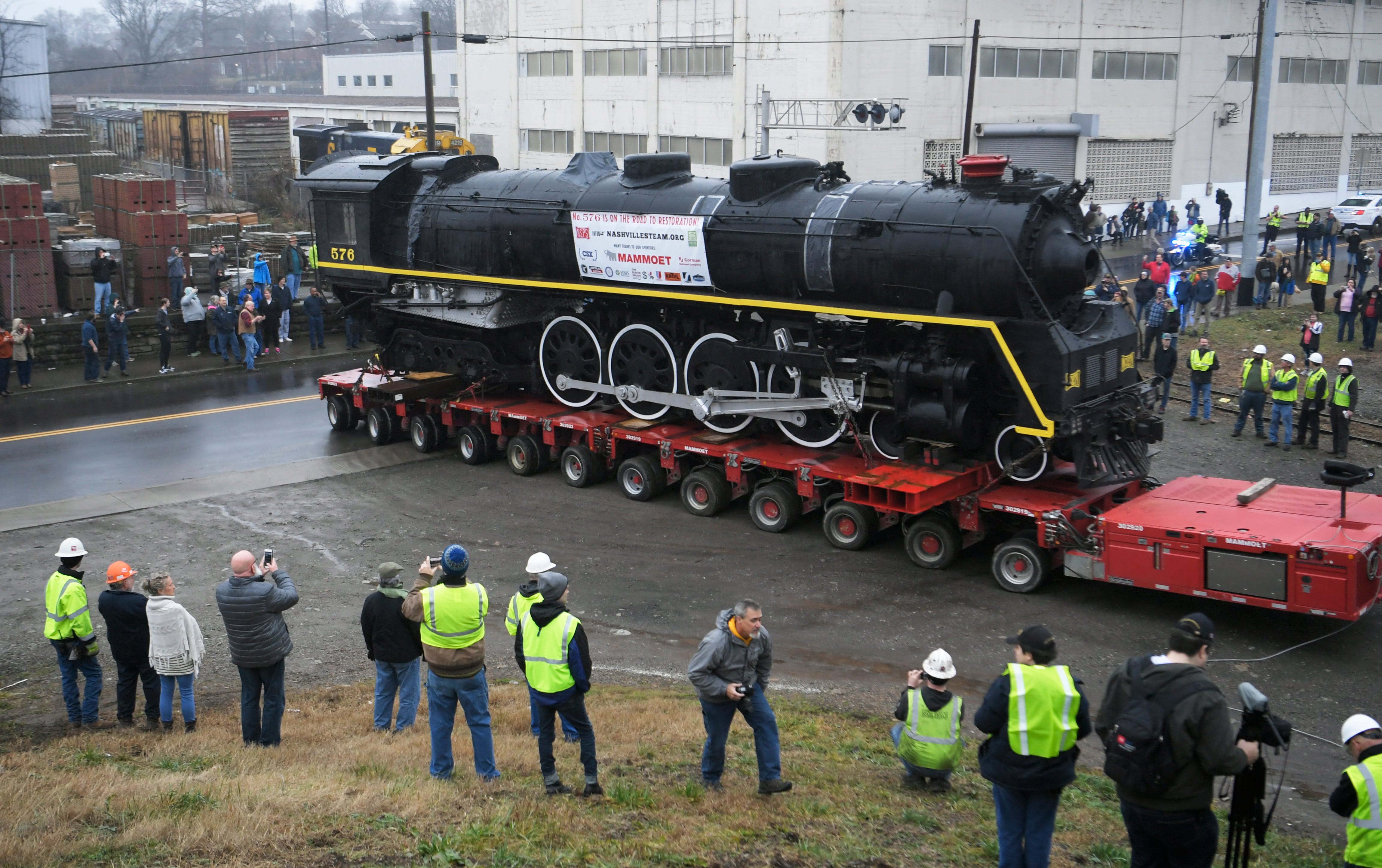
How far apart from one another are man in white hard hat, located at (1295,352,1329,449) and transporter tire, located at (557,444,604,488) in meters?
9.83

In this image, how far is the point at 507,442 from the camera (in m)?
17.6

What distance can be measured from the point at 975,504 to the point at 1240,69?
35.9m

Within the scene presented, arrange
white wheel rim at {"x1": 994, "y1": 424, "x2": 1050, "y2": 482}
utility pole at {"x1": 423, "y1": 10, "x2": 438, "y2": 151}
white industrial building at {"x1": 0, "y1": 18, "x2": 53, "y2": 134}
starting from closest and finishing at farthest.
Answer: white wheel rim at {"x1": 994, "y1": 424, "x2": 1050, "y2": 482}, utility pole at {"x1": 423, "y1": 10, "x2": 438, "y2": 151}, white industrial building at {"x1": 0, "y1": 18, "x2": 53, "y2": 134}

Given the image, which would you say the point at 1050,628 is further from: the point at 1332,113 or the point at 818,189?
the point at 1332,113

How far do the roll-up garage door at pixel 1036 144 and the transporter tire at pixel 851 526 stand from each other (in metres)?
24.7

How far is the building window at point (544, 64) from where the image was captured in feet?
142

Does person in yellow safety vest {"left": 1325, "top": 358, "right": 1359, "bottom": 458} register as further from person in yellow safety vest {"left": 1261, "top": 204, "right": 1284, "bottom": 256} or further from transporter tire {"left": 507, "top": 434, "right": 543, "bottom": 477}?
person in yellow safety vest {"left": 1261, "top": 204, "right": 1284, "bottom": 256}

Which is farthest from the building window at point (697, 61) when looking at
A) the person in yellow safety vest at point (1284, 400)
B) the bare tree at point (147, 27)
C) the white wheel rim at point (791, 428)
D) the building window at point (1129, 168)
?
the bare tree at point (147, 27)

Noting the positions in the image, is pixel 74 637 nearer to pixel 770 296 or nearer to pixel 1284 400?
pixel 770 296

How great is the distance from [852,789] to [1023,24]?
33.2m

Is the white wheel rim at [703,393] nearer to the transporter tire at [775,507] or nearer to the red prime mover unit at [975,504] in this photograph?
the red prime mover unit at [975,504]

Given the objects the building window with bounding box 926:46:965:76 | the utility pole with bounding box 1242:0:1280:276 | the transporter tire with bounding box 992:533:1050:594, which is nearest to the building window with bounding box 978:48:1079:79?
the building window with bounding box 926:46:965:76

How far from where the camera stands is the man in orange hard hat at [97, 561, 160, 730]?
9273 millimetres

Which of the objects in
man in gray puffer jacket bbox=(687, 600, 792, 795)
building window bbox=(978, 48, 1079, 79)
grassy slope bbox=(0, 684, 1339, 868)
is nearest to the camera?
grassy slope bbox=(0, 684, 1339, 868)
